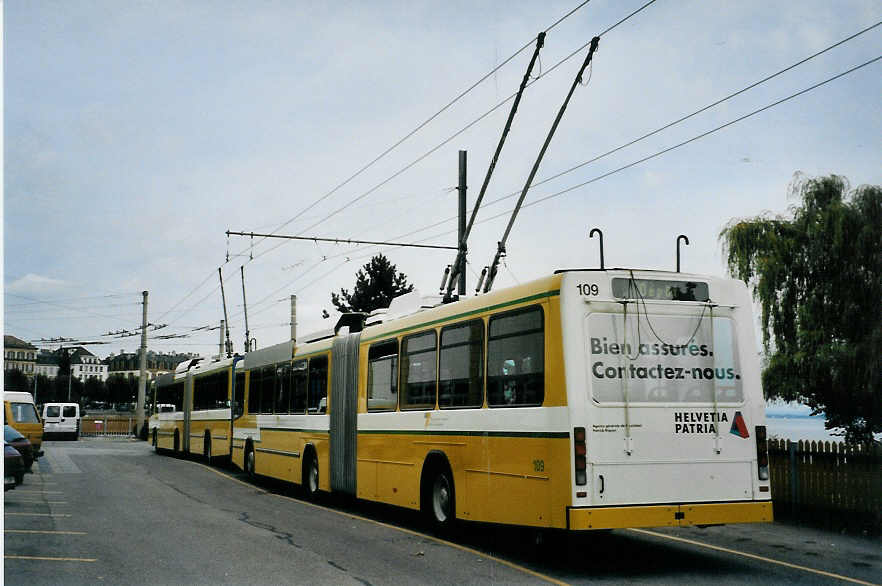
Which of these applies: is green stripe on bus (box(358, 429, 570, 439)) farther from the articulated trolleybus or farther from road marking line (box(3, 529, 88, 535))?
road marking line (box(3, 529, 88, 535))

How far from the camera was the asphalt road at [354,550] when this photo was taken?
372 inches

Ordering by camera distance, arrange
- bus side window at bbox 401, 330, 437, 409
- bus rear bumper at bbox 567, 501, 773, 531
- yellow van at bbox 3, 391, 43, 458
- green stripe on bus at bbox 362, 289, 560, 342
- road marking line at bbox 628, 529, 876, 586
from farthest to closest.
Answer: yellow van at bbox 3, 391, 43, 458, bus side window at bbox 401, 330, 437, 409, green stripe on bus at bbox 362, 289, 560, 342, road marking line at bbox 628, 529, 876, 586, bus rear bumper at bbox 567, 501, 773, 531

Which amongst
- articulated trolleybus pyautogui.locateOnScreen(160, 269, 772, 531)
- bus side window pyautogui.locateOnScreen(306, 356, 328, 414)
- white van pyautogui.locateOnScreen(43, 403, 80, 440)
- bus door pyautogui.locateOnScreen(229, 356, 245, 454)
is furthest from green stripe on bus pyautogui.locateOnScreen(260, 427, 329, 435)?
white van pyautogui.locateOnScreen(43, 403, 80, 440)

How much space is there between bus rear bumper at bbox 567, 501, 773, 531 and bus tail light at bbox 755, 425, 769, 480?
306mm

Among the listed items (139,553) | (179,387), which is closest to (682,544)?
(139,553)

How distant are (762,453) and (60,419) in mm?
49799

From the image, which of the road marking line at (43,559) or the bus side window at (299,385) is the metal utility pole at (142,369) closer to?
the bus side window at (299,385)

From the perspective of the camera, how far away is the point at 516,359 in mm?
10562

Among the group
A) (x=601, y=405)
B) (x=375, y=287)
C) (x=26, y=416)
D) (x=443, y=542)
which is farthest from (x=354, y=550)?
(x=375, y=287)

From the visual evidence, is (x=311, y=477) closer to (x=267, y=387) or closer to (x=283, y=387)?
(x=283, y=387)

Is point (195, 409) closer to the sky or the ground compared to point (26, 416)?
closer to the sky

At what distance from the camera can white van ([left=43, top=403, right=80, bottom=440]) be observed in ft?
173

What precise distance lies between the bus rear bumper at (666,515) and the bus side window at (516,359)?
1.30 metres

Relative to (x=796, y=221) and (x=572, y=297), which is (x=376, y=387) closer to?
(x=572, y=297)
